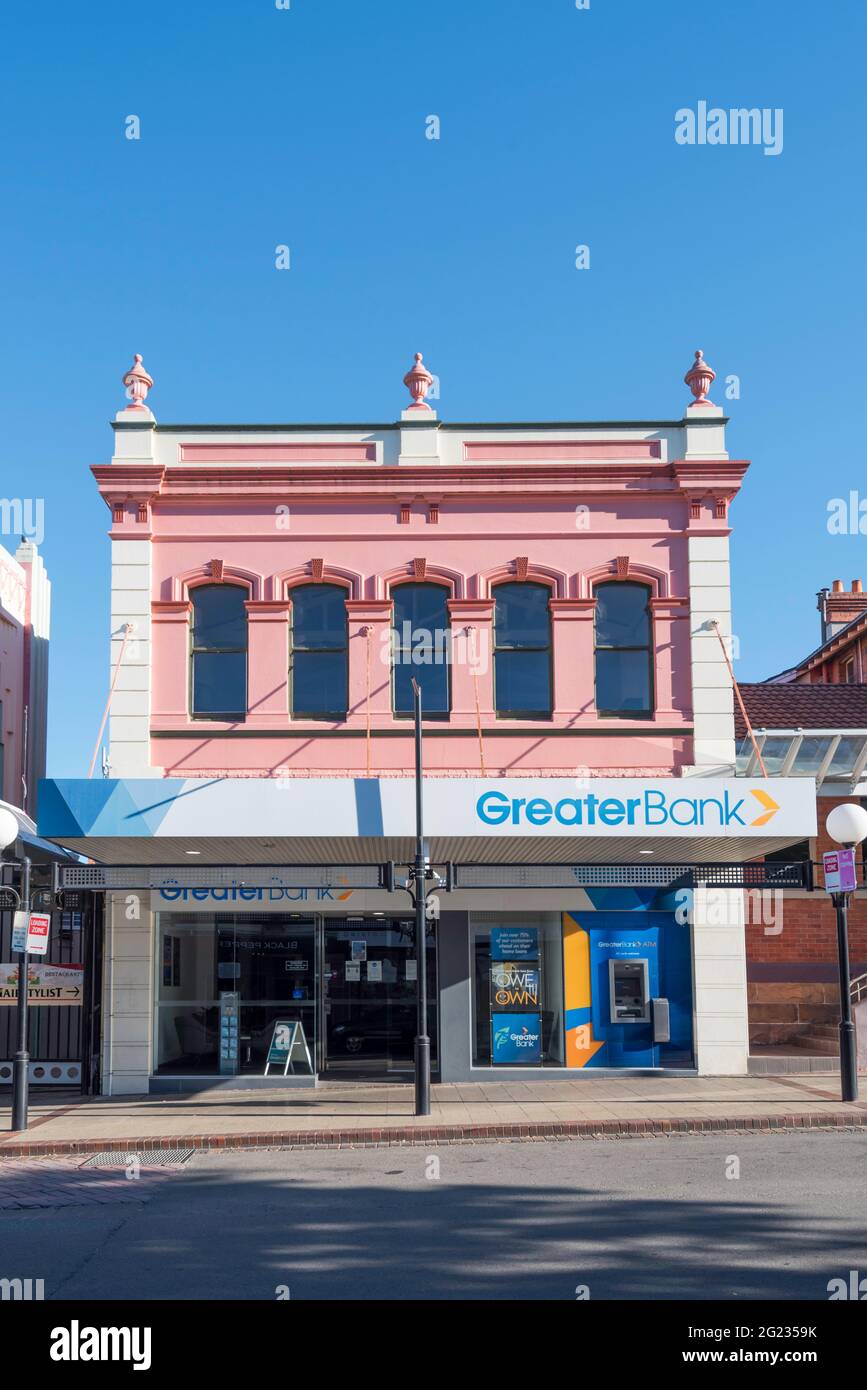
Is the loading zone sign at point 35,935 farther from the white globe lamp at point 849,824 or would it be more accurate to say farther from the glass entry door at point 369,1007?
the white globe lamp at point 849,824

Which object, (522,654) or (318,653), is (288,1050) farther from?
(522,654)

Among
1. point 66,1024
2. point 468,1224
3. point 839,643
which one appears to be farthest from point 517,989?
point 839,643

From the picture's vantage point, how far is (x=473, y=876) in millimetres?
18812

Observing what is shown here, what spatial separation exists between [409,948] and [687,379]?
953 cm

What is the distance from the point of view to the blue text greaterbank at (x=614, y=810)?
1630 cm

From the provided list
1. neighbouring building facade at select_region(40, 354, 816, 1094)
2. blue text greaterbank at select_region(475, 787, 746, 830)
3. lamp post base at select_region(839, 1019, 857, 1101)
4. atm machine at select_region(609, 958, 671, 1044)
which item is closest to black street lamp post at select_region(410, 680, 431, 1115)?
blue text greaterbank at select_region(475, 787, 746, 830)

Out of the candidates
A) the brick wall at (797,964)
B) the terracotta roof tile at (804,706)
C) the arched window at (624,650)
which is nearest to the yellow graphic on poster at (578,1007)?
the arched window at (624,650)

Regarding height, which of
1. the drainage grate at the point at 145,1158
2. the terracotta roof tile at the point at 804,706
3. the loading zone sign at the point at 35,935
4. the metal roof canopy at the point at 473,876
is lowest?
the drainage grate at the point at 145,1158

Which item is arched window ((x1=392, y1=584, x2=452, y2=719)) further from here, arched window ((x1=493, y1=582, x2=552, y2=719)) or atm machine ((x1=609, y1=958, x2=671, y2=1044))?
atm machine ((x1=609, y1=958, x2=671, y2=1044))

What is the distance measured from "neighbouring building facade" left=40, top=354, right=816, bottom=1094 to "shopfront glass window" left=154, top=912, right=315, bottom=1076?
3cm

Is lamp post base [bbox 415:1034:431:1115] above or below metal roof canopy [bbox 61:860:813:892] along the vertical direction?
below

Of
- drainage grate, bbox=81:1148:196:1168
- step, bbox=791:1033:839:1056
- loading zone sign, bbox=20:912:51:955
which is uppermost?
loading zone sign, bbox=20:912:51:955

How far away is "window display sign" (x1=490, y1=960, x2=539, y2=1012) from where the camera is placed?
18.9 meters

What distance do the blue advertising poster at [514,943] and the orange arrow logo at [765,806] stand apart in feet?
13.4
